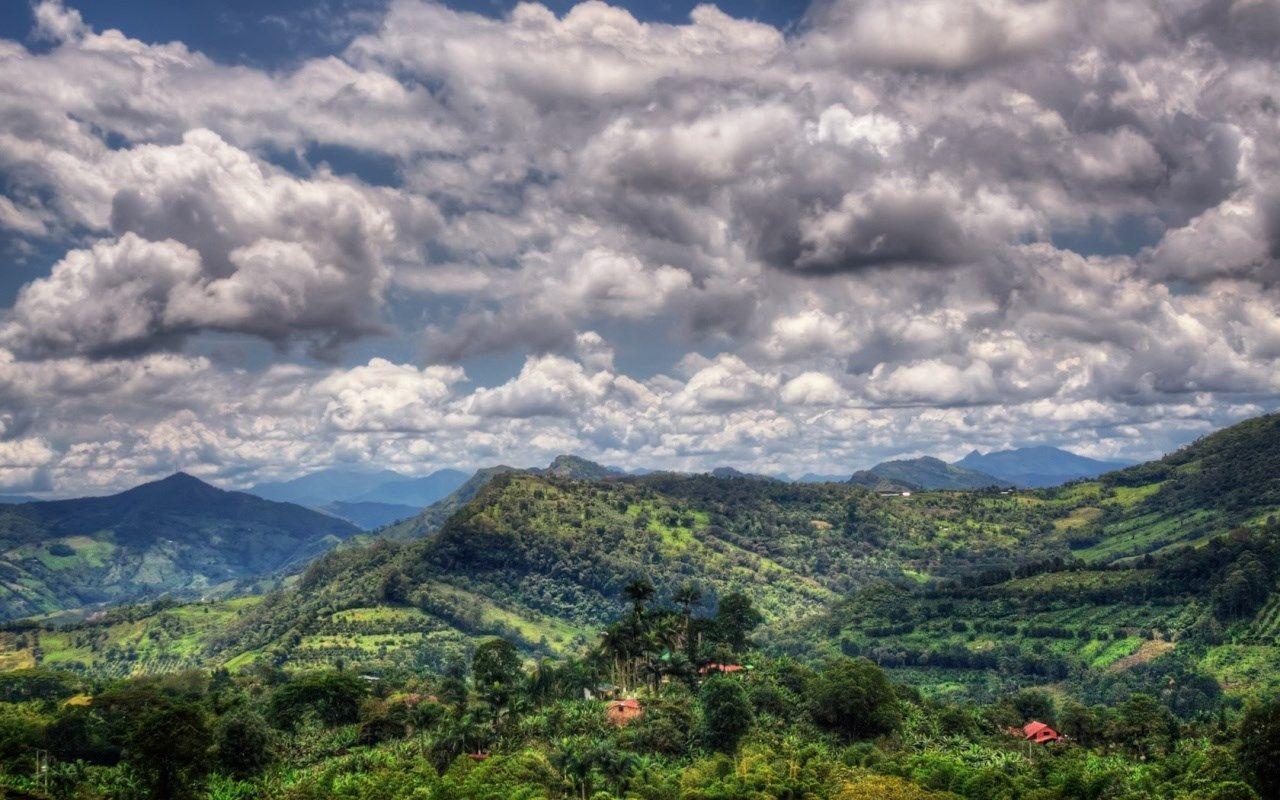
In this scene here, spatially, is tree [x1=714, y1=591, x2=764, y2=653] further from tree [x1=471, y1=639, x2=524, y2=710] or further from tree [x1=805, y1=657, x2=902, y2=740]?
tree [x1=471, y1=639, x2=524, y2=710]

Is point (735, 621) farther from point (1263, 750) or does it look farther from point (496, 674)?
point (1263, 750)

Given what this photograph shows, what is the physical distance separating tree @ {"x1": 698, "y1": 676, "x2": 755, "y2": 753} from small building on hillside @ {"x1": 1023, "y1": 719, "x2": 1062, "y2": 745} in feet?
140

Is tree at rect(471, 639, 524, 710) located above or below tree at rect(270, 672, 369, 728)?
above

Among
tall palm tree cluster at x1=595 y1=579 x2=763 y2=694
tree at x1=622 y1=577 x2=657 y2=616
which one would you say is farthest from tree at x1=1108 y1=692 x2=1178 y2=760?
tree at x1=622 y1=577 x2=657 y2=616

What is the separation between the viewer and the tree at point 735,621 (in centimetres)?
13762

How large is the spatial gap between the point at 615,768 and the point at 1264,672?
178516mm

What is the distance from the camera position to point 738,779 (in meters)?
80.4

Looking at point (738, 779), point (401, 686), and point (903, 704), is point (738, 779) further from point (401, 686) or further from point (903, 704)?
point (401, 686)

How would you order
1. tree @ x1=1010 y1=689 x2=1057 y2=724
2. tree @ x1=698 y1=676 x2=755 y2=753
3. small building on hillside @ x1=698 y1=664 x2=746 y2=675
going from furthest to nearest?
tree @ x1=1010 y1=689 x2=1057 y2=724, small building on hillside @ x1=698 y1=664 x2=746 y2=675, tree @ x1=698 y1=676 x2=755 y2=753

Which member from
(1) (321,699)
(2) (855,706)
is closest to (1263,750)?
(2) (855,706)

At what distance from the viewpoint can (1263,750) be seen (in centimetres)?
7144

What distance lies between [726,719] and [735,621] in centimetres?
4095

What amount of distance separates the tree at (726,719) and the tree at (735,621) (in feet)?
118

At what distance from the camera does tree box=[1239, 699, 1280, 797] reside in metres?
70.6
